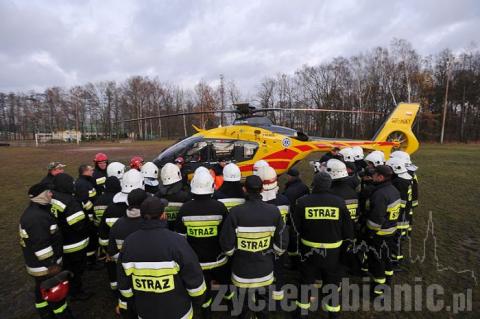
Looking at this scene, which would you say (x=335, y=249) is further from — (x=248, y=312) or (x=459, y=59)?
(x=459, y=59)

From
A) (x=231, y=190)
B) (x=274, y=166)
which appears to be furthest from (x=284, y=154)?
(x=231, y=190)

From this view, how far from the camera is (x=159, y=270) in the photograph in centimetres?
209

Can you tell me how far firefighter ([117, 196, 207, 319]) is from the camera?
6.81ft

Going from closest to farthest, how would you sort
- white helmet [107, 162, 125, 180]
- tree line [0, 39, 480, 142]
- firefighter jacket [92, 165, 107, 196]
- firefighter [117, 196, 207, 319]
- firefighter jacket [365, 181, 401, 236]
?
firefighter [117, 196, 207, 319] < firefighter jacket [365, 181, 401, 236] < white helmet [107, 162, 125, 180] < firefighter jacket [92, 165, 107, 196] < tree line [0, 39, 480, 142]

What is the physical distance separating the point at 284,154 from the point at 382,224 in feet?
15.4

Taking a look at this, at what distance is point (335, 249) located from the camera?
10.6 feet

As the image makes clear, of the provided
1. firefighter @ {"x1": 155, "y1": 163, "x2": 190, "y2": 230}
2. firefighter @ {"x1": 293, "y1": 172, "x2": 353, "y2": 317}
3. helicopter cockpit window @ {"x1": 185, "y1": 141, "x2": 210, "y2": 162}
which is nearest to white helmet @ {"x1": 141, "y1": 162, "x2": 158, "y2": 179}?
firefighter @ {"x1": 155, "y1": 163, "x2": 190, "y2": 230}

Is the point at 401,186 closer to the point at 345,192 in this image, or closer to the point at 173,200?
the point at 345,192

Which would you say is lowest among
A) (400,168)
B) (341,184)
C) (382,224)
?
(382,224)

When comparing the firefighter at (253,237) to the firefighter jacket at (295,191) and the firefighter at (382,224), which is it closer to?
the firefighter jacket at (295,191)

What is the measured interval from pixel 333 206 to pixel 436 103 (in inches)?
2127

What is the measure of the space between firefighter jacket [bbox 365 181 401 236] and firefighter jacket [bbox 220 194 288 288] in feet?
5.52

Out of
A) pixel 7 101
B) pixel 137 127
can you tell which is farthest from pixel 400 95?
pixel 7 101

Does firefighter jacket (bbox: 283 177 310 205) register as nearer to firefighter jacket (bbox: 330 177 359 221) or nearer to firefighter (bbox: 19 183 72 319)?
firefighter jacket (bbox: 330 177 359 221)
